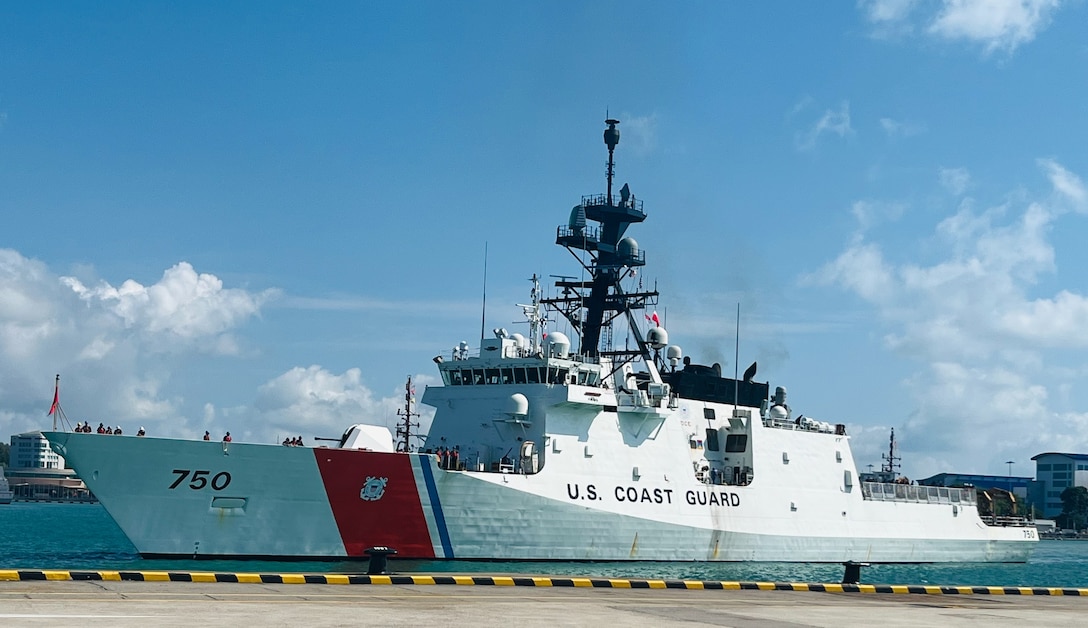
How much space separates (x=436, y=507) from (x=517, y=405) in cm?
351

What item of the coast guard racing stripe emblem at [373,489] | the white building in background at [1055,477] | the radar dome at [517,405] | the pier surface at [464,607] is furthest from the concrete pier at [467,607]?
the white building in background at [1055,477]

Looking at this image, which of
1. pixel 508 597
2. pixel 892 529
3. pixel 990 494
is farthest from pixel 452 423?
pixel 990 494

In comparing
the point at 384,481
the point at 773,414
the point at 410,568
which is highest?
the point at 773,414

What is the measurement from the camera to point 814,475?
35.6 m

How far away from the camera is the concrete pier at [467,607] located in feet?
39.2

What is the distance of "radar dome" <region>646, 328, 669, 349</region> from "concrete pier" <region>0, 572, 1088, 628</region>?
14.7m

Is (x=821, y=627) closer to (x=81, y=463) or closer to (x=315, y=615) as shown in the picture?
(x=315, y=615)

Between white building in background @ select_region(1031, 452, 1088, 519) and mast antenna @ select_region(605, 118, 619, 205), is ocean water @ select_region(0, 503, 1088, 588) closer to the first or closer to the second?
mast antenna @ select_region(605, 118, 619, 205)

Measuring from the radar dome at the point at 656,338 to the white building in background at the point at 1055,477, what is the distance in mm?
91689

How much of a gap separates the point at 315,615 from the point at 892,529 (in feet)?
99.3

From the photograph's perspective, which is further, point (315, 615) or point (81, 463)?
point (81, 463)

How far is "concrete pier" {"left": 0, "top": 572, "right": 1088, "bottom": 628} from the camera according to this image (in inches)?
471

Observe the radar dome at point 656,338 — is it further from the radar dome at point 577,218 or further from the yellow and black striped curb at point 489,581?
the yellow and black striped curb at point 489,581

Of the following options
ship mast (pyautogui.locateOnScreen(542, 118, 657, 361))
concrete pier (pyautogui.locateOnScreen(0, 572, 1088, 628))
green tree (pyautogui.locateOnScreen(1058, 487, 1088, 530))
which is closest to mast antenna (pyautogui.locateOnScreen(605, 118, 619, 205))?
ship mast (pyautogui.locateOnScreen(542, 118, 657, 361))
